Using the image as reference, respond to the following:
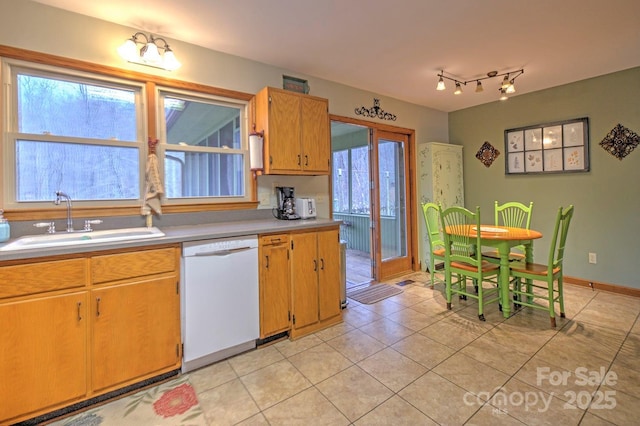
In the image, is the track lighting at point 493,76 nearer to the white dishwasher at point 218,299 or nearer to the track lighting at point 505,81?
the track lighting at point 505,81

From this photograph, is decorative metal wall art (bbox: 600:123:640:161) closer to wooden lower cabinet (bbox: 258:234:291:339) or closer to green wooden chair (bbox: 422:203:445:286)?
green wooden chair (bbox: 422:203:445:286)

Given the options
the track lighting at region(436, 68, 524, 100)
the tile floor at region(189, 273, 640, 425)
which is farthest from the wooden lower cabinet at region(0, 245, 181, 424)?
the track lighting at region(436, 68, 524, 100)

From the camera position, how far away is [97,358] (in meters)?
1.72

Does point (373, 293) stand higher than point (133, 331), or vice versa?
point (133, 331)

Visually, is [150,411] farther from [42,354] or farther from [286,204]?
[286,204]

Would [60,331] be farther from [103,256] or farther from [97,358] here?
[103,256]

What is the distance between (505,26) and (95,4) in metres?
2.94

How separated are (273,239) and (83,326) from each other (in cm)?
124

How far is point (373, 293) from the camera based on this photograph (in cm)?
359

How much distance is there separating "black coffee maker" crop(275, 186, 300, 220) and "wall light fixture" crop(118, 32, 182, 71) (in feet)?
4.43

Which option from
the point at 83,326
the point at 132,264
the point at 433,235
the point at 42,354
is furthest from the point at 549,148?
the point at 42,354

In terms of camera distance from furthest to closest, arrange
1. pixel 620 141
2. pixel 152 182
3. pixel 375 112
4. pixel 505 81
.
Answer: pixel 375 112, pixel 620 141, pixel 505 81, pixel 152 182

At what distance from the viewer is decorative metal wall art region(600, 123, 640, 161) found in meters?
3.27

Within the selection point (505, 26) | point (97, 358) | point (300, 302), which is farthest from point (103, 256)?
point (505, 26)
